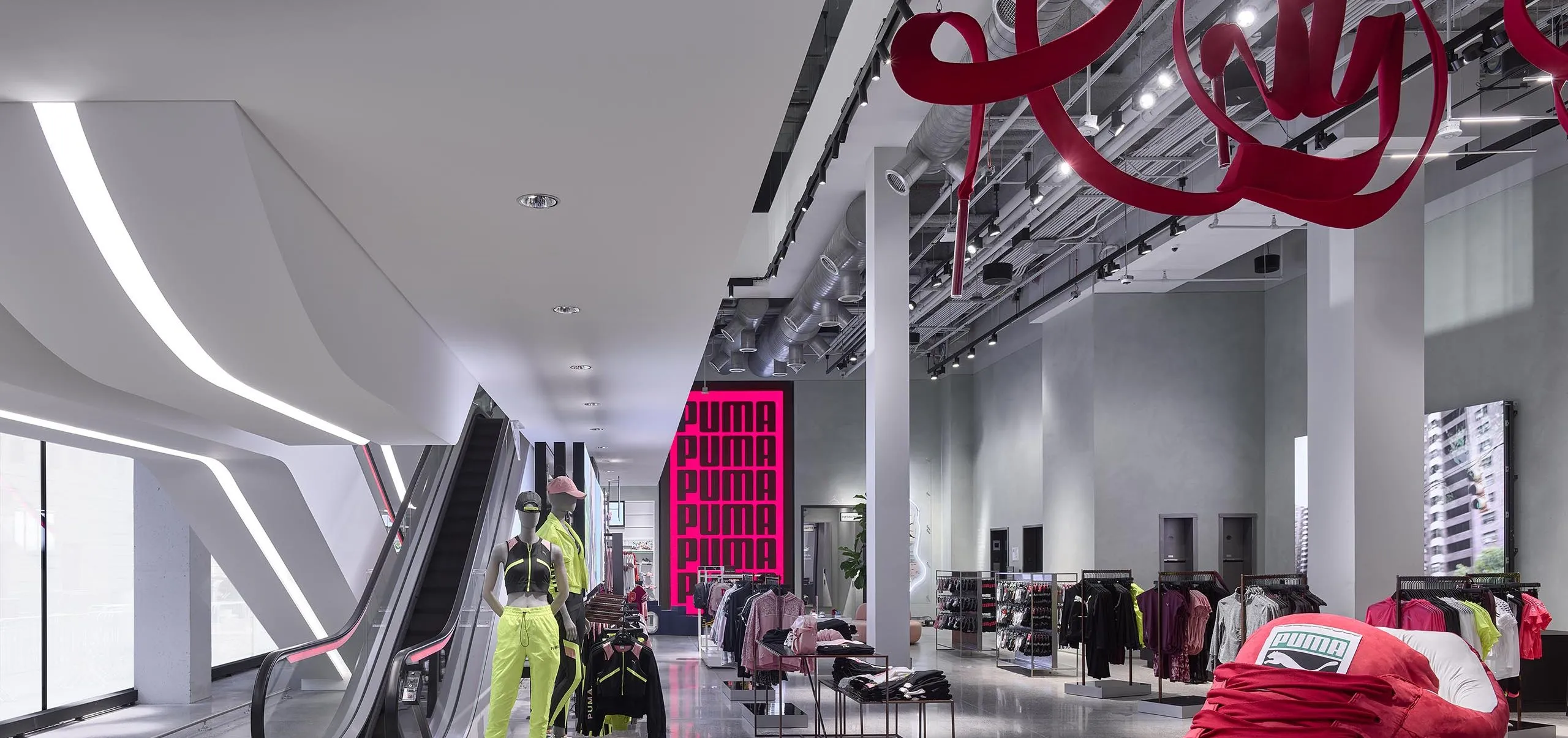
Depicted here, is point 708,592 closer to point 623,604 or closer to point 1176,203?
point 623,604

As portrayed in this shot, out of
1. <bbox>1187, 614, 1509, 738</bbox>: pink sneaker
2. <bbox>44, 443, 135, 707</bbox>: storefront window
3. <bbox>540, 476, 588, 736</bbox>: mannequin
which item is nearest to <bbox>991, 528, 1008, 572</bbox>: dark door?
<bbox>540, 476, 588, 736</bbox>: mannequin

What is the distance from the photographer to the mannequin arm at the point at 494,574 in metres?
7.19

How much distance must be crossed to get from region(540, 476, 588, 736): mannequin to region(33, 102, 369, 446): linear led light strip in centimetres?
290

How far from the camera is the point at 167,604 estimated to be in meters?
11.9

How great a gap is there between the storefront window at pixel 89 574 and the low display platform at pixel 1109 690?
30.9 ft

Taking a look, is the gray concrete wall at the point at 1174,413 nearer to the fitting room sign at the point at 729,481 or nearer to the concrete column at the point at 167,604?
the fitting room sign at the point at 729,481

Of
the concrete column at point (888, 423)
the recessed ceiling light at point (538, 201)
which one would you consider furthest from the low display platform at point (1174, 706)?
the recessed ceiling light at point (538, 201)

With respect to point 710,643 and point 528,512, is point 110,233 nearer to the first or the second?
point 528,512

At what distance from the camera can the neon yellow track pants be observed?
701cm

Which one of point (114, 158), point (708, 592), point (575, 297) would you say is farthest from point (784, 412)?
point (114, 158)

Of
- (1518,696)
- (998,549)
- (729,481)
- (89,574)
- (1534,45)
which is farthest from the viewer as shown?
(729,481)

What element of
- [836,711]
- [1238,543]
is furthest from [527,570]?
[1238,543]

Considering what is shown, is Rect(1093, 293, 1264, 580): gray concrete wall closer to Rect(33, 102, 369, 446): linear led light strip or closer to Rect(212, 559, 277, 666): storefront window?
Rect(212, 559, 277, 666): storefront window

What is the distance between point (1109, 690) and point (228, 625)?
10251 mm
